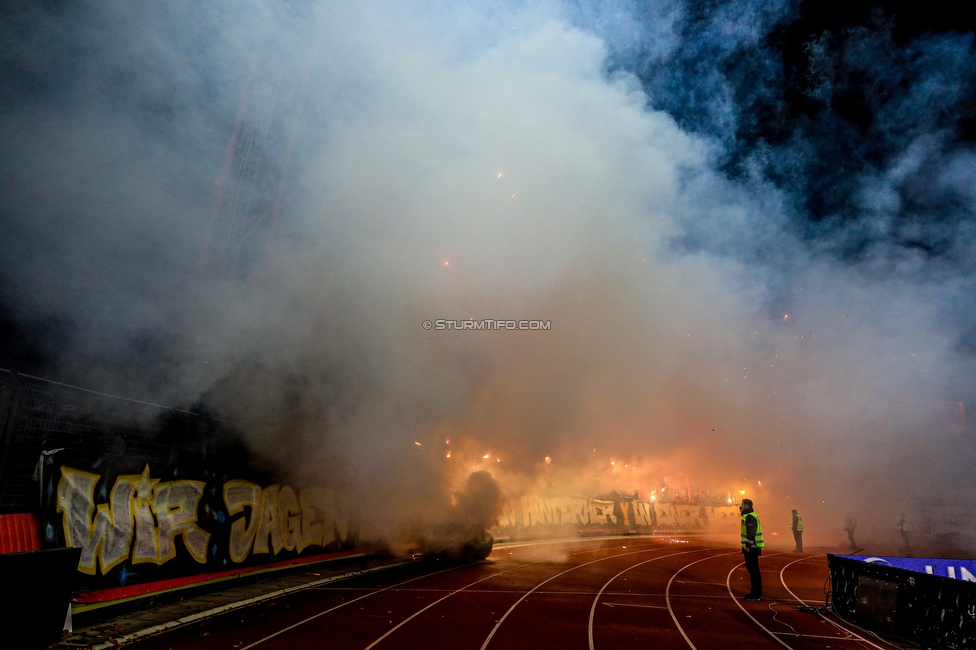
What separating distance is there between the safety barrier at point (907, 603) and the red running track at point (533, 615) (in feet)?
1.25

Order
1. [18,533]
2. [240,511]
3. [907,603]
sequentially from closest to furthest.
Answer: [18,533]
[907,603]
[240,511]

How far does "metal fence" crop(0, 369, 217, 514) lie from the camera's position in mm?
6438

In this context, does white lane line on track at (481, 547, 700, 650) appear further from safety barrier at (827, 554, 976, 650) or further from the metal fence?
the metal fence

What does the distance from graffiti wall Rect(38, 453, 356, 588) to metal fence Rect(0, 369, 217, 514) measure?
195 mm

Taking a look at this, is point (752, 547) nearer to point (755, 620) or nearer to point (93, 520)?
point (755, 620)

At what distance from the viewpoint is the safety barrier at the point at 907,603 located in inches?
244

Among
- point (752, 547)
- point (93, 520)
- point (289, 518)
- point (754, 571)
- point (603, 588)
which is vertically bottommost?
point (603, 588)

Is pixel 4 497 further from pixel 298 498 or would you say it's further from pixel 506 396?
pixel 506 396

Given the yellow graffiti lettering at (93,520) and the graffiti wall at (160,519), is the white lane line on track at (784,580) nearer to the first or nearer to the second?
the graffiti wall at (160,519)

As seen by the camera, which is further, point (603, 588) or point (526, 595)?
point (603, 588)

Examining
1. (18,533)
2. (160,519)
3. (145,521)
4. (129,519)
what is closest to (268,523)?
(160,519)

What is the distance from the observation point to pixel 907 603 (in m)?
7.05

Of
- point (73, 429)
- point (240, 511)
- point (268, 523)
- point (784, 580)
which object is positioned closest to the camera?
point (73, 429)

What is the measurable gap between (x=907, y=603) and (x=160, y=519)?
11406 millimetres
